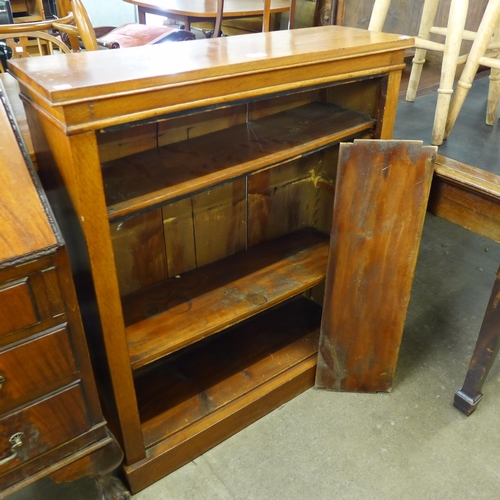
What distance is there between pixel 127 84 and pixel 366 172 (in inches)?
26.3

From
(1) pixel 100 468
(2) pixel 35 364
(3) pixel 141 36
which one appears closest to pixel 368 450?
(1) pixel 100 468

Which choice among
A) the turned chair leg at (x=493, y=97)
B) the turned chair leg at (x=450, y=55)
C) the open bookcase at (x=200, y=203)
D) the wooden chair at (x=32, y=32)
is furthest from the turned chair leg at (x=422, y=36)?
the wooden chair at (x=32, y=32)

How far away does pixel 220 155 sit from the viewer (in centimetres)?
120

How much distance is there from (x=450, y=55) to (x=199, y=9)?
2.10m

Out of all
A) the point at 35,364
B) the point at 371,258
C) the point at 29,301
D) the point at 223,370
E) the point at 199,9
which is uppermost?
the point at 199,9

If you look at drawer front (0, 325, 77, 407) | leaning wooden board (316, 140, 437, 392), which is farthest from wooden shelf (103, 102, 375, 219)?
drawer front (0, 325, 77, 407)

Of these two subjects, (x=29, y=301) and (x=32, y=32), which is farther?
(x=32, y=32)

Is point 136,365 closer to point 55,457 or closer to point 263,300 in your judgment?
point 55,457

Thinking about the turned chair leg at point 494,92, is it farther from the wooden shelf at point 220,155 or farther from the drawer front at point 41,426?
the drawer front at point 41,426

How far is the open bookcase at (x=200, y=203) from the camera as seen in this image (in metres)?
0.92

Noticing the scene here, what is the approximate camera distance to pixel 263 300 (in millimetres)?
1406

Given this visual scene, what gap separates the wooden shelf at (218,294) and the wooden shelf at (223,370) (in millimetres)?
277

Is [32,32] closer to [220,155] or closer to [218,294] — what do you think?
[220,155]

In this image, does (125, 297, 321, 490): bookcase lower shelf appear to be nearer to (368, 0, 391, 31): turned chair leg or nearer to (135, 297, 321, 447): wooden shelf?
(135, 297, 321, 447): wooden shelf
